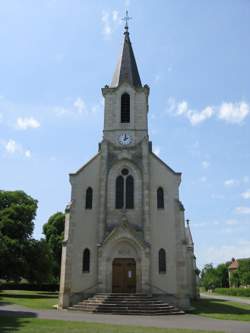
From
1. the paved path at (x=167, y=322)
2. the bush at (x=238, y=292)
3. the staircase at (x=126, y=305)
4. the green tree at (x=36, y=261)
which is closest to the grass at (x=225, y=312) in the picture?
the paved path at (x=167, y=322)

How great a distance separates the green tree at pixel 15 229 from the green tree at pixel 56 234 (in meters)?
11.5

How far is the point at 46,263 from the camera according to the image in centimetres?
3759

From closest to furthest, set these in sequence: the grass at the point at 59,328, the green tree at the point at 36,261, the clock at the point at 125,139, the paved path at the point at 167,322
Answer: the grass at the point at 59,328 → the paved path at the point at 167,322 → the clock at the point at 125,139 → the green tree at the point at 36,261

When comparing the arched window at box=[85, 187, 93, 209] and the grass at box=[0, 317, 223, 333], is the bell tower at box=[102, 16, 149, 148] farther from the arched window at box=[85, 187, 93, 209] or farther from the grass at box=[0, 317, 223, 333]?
the grass at box=[0, 317, 223, 333]

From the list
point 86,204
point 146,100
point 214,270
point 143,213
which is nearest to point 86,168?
point 86,204

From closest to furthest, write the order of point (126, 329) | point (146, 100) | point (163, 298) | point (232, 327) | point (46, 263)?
point (126, 329), point (232, 327), point (163, 298), point (146, 100), point (46, 263)

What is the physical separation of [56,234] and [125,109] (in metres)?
25.8

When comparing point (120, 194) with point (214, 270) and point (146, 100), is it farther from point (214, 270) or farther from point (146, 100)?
point (214, 270)

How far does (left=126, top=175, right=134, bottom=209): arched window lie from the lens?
2933 centimetres

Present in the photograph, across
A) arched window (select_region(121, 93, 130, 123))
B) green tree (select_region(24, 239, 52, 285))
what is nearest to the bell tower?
arched window (select_region(121, 93, 130, 123))

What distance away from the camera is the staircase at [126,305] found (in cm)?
2298

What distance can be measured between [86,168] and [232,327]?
57.2 ft

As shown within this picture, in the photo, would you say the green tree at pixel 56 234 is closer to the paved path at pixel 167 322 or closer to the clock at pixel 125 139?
the clock at pixel 125 139

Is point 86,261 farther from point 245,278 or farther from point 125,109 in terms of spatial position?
point 245,278
